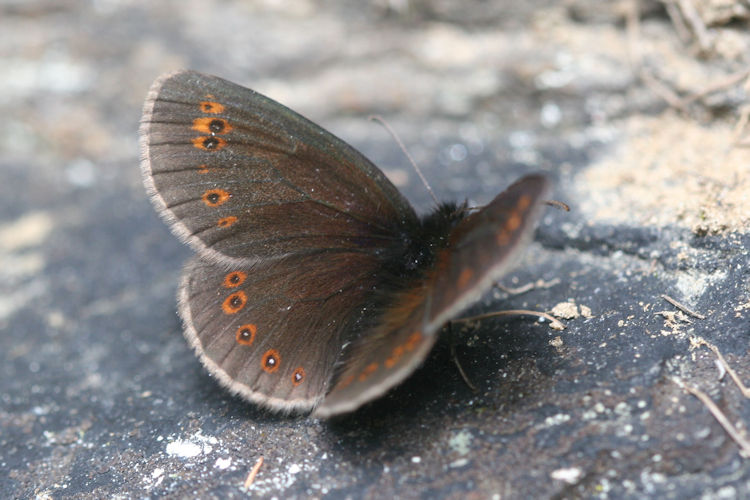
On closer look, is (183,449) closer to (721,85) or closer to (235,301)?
(235,301)

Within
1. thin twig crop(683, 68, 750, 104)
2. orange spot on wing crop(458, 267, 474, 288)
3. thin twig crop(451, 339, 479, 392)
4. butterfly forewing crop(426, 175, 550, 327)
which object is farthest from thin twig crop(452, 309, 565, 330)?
thin twig crop(683, 68, 750, 104)

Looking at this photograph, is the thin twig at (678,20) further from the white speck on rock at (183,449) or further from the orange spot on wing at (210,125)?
the white speck on rock at (183,449)

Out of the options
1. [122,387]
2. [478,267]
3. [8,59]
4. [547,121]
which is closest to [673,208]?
[547,121]

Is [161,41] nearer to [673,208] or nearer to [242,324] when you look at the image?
[242,324]

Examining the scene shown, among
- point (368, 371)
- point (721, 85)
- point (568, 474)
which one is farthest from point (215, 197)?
point (721, 85)

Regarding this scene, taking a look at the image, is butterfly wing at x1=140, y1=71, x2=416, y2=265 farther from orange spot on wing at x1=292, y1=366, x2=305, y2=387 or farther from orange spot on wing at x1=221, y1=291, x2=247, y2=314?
orange spot on wing at x1=292, y1=366, x2=305, y2=387

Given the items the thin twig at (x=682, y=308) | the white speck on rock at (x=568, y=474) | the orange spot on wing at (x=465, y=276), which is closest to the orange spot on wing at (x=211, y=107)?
the orange spot on wing at (x=465, y=276)
